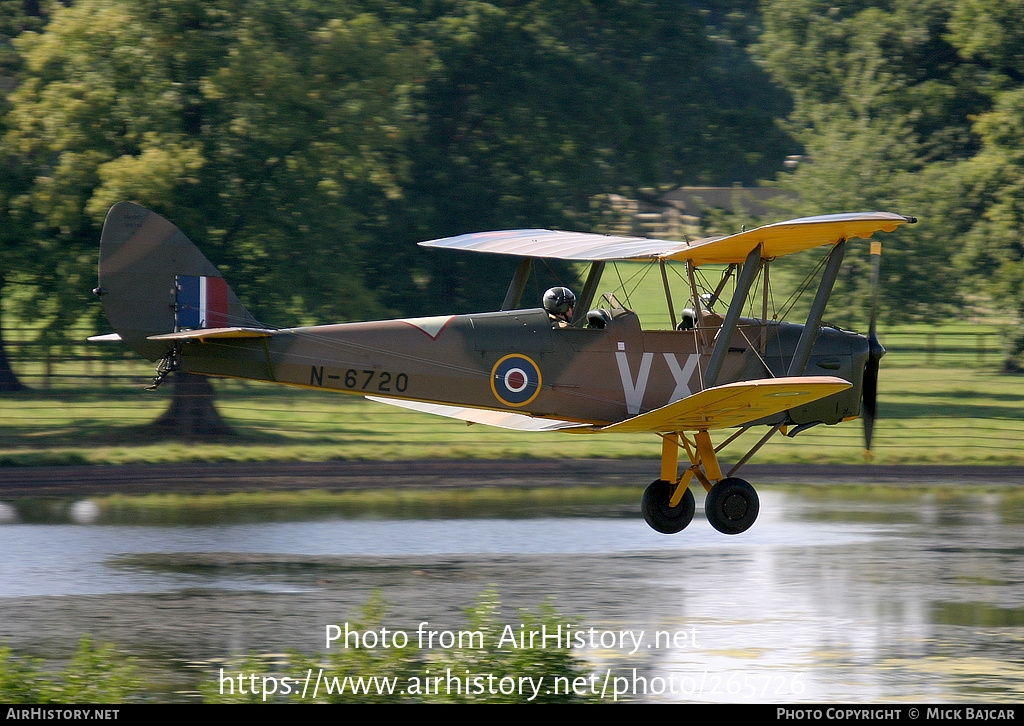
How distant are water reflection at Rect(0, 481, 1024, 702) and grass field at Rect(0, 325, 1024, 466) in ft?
15.5

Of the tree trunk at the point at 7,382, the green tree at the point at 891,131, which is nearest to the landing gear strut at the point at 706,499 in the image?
the green tree at the point at 891,131

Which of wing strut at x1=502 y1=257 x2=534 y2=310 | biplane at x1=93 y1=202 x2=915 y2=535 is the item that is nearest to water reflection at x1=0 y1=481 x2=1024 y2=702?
biplane at x1=93 y1=202 x2=915 y2=535

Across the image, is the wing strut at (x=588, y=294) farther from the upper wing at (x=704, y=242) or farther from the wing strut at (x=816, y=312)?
the wing strut at (x=816, y=312)

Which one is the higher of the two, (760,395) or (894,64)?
(760,395)

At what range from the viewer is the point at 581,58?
119 feet

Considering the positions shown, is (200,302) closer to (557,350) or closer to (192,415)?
(557,350)

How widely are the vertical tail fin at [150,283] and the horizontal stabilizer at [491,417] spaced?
231 centimetres

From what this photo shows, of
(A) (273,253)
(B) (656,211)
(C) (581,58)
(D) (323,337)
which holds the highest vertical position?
(D) (323,337)

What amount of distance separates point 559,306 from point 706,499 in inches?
120

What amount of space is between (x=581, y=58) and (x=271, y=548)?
73.8 ft

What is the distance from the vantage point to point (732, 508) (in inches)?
591

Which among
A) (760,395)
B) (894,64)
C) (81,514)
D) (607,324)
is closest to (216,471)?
(81,514)

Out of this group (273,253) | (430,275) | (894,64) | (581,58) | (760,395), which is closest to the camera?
(760,395)

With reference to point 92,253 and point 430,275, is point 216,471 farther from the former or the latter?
point 430,275
